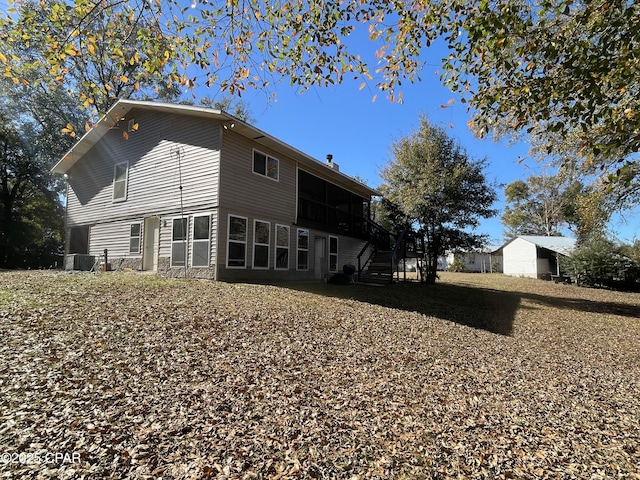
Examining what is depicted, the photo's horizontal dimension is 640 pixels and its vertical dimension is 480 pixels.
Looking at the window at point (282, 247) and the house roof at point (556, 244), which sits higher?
the house roof at point (556, 244)

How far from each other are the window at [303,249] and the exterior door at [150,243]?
17.7 feet

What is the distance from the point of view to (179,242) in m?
11.5

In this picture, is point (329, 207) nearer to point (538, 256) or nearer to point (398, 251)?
point (398, 251)

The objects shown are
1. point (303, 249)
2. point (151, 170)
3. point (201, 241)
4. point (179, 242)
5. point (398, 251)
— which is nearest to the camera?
point (201, 241)

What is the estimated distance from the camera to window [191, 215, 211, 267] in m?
10.8

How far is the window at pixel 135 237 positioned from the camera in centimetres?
1279

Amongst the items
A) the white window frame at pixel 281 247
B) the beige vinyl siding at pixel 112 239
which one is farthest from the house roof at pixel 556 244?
the beige vinyl siding at pixel 112 239

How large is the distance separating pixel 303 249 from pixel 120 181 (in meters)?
7.90

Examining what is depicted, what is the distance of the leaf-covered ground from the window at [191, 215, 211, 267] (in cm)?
369

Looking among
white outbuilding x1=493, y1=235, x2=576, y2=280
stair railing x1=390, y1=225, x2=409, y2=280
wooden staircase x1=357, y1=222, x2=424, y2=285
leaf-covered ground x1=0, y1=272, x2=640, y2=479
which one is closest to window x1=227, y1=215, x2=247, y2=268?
leaf-covered ground x1=0, y1=272, x2=640, y2=479

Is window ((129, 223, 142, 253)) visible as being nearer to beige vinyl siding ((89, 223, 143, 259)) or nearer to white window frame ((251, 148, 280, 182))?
beige vinyl siding ((89, 223, 143, 259))

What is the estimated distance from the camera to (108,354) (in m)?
4.12

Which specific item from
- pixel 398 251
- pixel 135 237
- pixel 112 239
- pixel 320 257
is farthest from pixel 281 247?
pixel 112 239

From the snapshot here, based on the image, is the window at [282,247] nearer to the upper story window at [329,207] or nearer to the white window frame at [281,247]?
the white window frame at [281,247]
